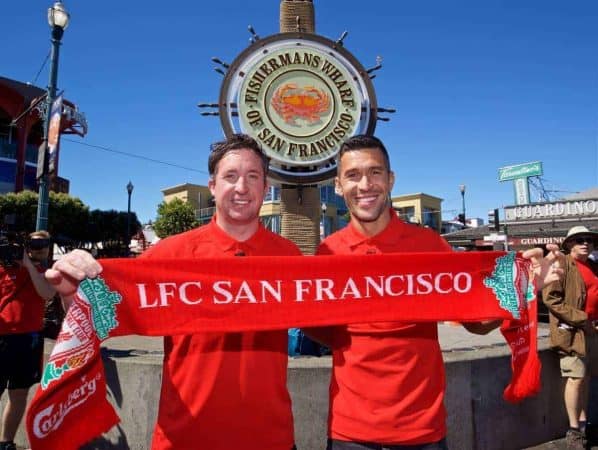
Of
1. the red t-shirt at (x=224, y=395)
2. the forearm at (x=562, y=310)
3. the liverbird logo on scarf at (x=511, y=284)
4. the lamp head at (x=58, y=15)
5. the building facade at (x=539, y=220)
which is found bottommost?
the red t-shirt at (x=224, y=395)

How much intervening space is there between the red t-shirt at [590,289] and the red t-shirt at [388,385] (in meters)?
2.99

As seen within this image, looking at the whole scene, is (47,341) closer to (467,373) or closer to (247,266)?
(247,266)

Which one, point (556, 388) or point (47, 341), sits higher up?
point (47, 341)

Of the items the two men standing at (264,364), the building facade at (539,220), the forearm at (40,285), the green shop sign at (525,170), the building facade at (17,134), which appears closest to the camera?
the two men standing at (264,364)

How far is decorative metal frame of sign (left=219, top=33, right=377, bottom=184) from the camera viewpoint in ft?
17.0

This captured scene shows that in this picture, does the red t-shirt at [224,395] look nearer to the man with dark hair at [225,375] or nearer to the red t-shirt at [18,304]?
the man with dark hair at [225,375]

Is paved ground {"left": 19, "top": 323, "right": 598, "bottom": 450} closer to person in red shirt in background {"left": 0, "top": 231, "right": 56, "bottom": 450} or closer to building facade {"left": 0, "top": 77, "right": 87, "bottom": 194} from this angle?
person in red shirt in background {"left": 0, "top": 231, "right": 56, "bottom": 450}

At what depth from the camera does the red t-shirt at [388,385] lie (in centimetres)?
184

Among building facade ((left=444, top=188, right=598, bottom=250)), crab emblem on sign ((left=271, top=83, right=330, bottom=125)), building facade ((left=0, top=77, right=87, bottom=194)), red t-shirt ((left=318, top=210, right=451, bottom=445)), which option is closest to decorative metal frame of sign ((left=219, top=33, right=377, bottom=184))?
crab emblem on sign ((left=271, top=83, right=330, bottom=125))

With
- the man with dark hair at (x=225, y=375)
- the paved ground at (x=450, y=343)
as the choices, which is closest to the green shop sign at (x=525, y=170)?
the paved ground at (x=450, y=343)

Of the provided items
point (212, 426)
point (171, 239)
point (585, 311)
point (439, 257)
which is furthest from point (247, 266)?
point (585, 311)

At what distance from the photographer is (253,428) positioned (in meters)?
1.78

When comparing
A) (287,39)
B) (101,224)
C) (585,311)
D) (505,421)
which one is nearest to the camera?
(505,421)

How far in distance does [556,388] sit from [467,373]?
138 cm
